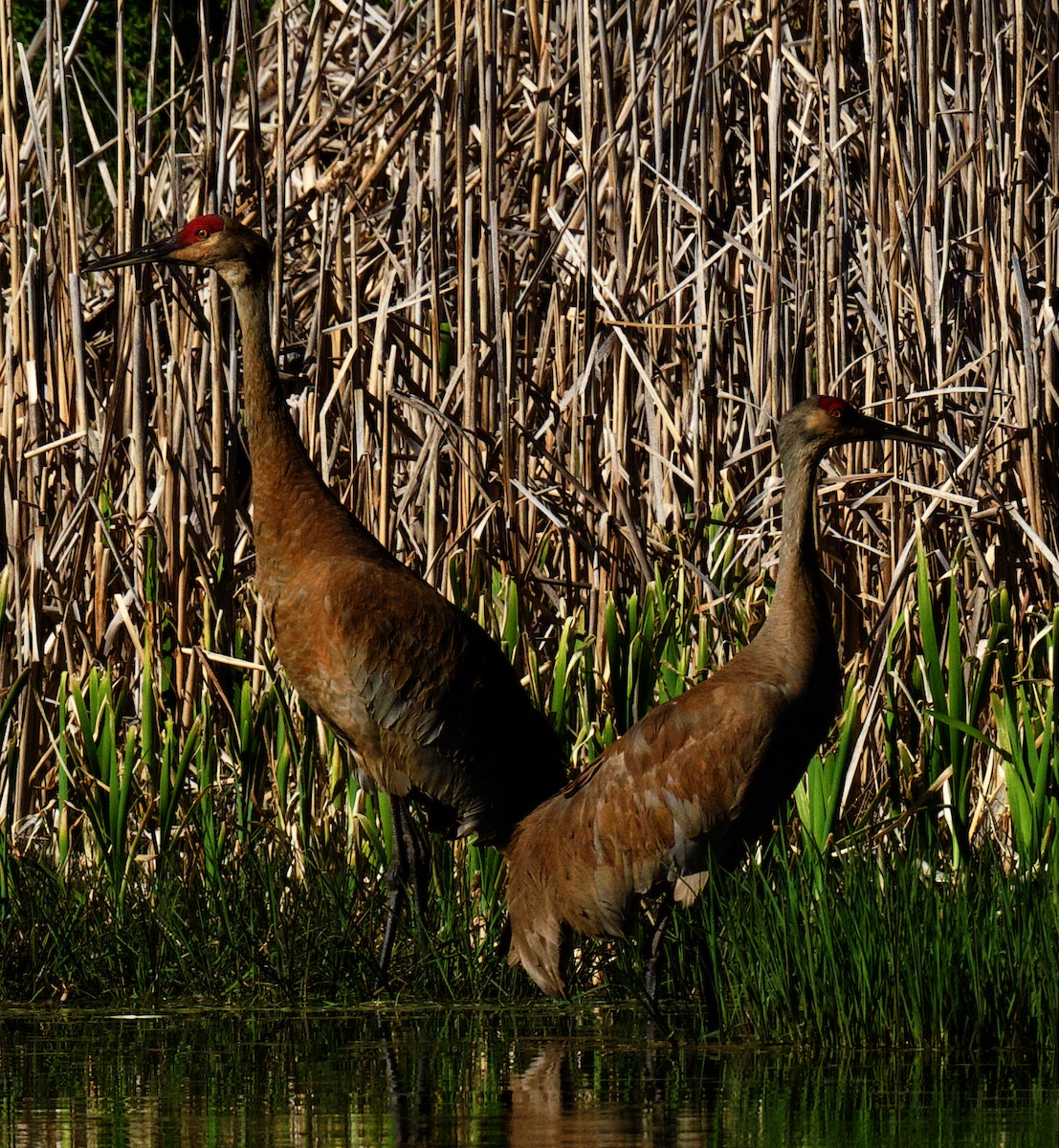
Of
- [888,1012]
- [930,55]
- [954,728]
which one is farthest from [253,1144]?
[930,55]

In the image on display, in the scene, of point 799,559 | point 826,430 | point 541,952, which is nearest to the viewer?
point 541,952

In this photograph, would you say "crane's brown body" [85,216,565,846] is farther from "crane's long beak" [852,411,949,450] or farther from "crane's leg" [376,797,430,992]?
"crane's long beak" [852,411,949,450]

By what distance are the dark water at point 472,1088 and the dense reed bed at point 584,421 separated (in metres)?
0.86

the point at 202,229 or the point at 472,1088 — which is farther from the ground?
the point at 202,229

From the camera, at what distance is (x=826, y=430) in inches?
200

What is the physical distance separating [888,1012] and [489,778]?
157 centimetres

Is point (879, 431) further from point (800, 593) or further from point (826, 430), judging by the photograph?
point (800, 593)

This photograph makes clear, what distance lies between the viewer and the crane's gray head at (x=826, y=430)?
5078mm

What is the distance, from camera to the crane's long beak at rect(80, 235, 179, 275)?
547 cm

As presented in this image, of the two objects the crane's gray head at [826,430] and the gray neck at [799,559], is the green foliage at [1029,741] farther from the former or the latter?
the crane's gray head at [826,430]

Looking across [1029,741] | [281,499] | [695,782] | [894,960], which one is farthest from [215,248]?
[894,960]

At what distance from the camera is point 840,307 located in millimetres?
6129

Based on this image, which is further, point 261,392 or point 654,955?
point 261,392

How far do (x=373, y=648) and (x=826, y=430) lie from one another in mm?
1350
